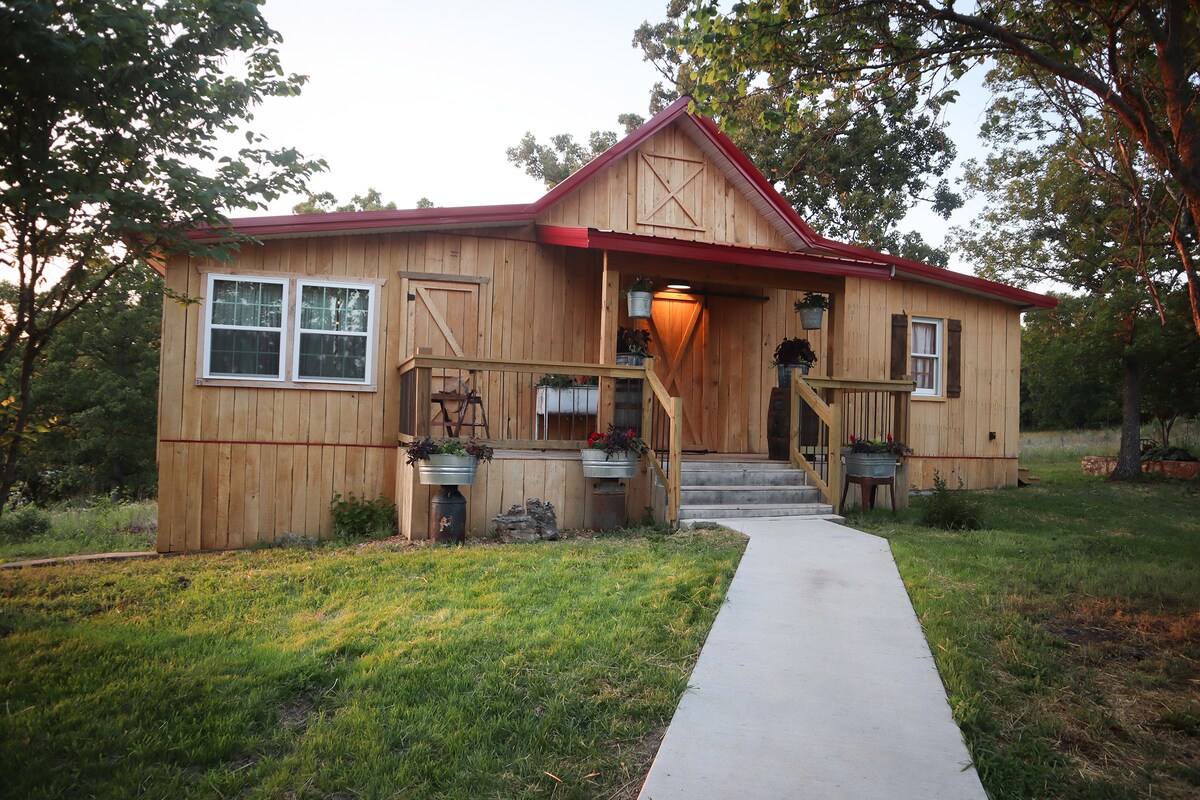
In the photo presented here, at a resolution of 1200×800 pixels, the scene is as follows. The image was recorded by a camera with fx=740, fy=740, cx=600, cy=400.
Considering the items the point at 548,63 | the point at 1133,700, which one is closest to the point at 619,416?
the point at 1133,700

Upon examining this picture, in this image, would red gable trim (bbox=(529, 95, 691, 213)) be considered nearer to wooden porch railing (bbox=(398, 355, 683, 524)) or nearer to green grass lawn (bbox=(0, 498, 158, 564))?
wooden porch railing (bbox=(398, 355, 683, 524))

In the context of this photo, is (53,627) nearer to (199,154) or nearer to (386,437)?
(199,154)

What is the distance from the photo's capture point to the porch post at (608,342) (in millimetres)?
8102

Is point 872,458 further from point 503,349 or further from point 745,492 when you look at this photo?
point 503,349

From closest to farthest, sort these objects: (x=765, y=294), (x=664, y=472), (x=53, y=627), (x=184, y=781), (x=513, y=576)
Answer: (x=184, y=781), (x=53, y=627), (x=513, y=576), (x=664, y=472), (x=765, y=294)

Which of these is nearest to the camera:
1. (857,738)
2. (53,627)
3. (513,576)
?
(857,738)

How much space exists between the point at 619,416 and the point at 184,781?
628 cm

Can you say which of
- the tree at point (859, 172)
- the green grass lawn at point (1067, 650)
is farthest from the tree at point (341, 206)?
the green grass lawn at point (1067, 650)

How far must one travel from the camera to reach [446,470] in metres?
6.93

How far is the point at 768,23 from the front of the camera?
17.6 feet

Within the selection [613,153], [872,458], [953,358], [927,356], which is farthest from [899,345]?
[613,153]

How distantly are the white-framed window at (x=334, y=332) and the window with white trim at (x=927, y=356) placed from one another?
323 inches

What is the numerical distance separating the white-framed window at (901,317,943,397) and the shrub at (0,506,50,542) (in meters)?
13.0

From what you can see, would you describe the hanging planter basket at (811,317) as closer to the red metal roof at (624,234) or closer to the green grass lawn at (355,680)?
the red metal roof at (624,234)
